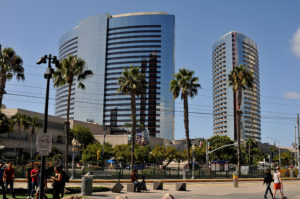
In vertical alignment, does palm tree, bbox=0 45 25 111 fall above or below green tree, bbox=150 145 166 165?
above

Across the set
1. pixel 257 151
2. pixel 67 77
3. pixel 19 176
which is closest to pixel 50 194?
pixel 19 176

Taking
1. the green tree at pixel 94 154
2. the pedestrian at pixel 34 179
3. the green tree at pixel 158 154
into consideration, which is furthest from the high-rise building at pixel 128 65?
the pedestrian at pixel 34 179

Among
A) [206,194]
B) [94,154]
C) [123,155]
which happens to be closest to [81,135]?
[94,154]

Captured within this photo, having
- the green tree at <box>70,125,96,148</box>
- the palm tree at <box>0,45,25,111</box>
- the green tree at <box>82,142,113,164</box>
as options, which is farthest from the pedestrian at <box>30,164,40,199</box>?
the green tree at <box>70,125,96,148</box>

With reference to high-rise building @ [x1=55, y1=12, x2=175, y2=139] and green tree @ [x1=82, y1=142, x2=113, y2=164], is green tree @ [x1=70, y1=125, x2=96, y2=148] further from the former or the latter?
high-rise building @ [x1=55, y1=12, x2=175, y2=139]

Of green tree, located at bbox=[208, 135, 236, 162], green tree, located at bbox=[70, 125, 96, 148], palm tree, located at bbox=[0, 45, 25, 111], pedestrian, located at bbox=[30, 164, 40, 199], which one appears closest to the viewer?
pedestrian, located at bbox=[30, 164, 40, 199]

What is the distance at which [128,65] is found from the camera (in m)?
171

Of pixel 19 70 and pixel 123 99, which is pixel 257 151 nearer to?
pixel 123 99

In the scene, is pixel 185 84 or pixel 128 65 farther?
pixel 128 65

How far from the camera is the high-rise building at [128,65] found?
554 ft

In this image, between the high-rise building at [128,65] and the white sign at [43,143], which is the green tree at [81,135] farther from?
the white sign at [43,143]

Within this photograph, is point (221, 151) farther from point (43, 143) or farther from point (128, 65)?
point (43, 143)

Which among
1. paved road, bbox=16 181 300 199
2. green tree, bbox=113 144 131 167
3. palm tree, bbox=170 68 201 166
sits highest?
palm tree, bbox=170 68 201 166

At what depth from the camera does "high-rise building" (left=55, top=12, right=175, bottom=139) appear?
169 metres
